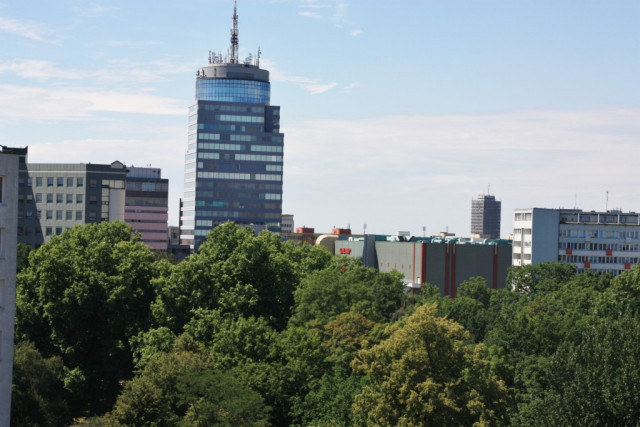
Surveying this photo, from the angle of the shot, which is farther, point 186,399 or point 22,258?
point 22,258

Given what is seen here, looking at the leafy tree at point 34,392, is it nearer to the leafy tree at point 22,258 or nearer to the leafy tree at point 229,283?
the leafy tree at point 229,283

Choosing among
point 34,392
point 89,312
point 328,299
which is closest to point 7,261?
point 34,392

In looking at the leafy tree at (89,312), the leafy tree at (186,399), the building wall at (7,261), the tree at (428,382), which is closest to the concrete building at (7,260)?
the building wall at (7,261)

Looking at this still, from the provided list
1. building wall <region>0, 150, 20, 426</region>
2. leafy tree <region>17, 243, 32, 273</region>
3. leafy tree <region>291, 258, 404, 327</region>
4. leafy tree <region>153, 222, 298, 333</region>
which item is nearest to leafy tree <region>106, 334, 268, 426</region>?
building wall <region>0, 150, 20, 426</region>

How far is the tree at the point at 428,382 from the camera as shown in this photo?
59469 mm

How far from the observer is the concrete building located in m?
56.7

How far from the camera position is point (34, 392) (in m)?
76.2

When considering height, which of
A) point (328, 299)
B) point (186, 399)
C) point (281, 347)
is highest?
point (328, 299)

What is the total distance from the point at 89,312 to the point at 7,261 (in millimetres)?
41454

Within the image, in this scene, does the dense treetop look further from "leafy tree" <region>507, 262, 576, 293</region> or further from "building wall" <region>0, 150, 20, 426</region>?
"leafy tree" <region>507, 262, 576, 293</region>

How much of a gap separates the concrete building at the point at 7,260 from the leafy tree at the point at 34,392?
1702cm

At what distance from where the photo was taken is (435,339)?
203ft

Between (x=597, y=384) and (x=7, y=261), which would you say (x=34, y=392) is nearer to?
(x=7, y=261)

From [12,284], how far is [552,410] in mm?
33150
